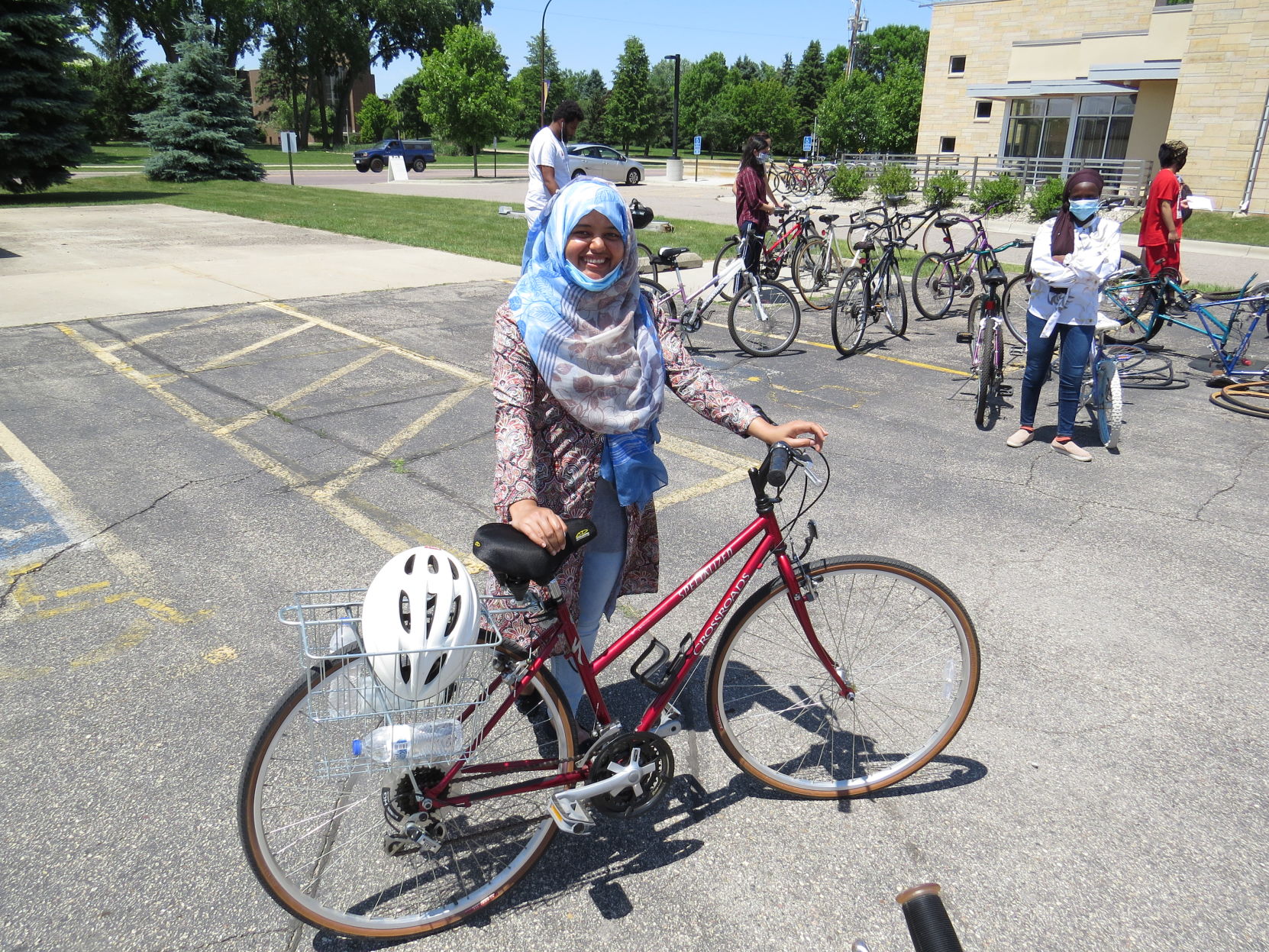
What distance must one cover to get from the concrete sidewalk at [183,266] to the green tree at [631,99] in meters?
58.5

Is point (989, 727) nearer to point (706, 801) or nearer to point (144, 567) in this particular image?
point (706, 801)

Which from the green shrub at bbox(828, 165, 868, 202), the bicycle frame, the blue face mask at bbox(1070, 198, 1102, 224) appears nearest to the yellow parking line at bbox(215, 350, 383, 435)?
the bicycle frame

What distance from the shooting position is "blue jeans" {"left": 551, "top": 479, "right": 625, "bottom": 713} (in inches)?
101

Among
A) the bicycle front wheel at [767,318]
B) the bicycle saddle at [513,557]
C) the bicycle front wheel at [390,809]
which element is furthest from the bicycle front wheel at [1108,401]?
the bicycle saddle at [513,557]

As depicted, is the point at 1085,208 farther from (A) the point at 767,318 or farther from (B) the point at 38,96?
(B) the point at 38,96

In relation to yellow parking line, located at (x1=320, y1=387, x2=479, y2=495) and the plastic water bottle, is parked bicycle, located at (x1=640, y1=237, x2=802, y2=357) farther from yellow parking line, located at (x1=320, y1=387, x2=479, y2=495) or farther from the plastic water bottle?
the plastic water bottle

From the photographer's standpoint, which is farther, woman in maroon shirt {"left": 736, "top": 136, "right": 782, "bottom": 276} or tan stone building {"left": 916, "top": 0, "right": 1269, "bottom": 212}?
tan stone building {"left": 916, "top": 0, "right": 1269, "bottom": 212}

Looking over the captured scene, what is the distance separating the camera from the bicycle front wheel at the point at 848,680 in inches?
102

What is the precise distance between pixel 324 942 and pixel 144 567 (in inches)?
103

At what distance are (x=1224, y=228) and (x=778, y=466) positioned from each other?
2300 cm

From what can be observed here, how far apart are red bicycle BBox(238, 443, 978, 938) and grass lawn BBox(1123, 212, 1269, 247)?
16818mm

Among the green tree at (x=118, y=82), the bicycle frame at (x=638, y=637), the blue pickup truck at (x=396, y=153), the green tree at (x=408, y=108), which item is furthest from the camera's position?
the green tree at (x=408, y=108)

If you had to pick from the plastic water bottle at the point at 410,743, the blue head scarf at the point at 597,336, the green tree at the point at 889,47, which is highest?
the green tree at the point at 889,47

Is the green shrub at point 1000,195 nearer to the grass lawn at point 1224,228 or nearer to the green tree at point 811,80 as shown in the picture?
the grass lawn at point 1224,228
